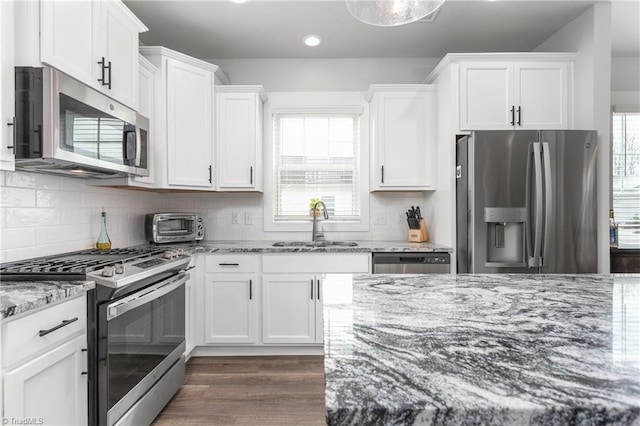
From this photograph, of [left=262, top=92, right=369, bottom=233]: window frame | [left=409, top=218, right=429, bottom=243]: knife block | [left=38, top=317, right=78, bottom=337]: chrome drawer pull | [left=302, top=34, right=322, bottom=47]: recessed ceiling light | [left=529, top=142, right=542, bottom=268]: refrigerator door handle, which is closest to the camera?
[left=38, top=317, right=78, bottom=337]: chrome drawer pull

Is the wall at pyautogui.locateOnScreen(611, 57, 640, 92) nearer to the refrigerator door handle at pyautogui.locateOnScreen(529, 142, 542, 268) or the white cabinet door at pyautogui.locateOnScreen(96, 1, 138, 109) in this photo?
the refrigerator door handle at pyautogui.locateOnScreen(529, 142, 542, 268)

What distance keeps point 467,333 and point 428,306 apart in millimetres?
246

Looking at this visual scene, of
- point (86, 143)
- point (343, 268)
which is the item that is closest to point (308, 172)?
point (343, 268)

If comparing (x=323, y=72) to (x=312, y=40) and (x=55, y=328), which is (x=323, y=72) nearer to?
(x=312, y=40)

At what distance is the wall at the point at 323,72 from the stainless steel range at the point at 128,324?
2.01m

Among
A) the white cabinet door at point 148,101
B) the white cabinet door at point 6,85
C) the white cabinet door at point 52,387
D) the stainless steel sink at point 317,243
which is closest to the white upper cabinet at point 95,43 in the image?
the white cabinet door at point 6,85

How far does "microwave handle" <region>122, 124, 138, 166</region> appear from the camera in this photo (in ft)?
6.96

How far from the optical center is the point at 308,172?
3586 mm

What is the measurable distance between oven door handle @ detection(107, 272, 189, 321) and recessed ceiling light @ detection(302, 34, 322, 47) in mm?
2198

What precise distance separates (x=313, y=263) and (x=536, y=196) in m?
1.70

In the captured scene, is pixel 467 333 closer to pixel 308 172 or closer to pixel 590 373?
pixel 590 373

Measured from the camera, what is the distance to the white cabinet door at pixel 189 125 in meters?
2.80

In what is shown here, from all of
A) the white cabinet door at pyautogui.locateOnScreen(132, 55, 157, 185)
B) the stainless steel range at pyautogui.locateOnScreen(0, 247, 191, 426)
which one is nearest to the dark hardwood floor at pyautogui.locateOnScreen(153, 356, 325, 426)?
the stainless steel range at pyautogui.locateOnScreen(0, 247, 191, 426)

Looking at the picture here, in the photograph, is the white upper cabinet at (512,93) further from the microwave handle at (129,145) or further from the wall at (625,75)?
the microwave handle at (129,145)
